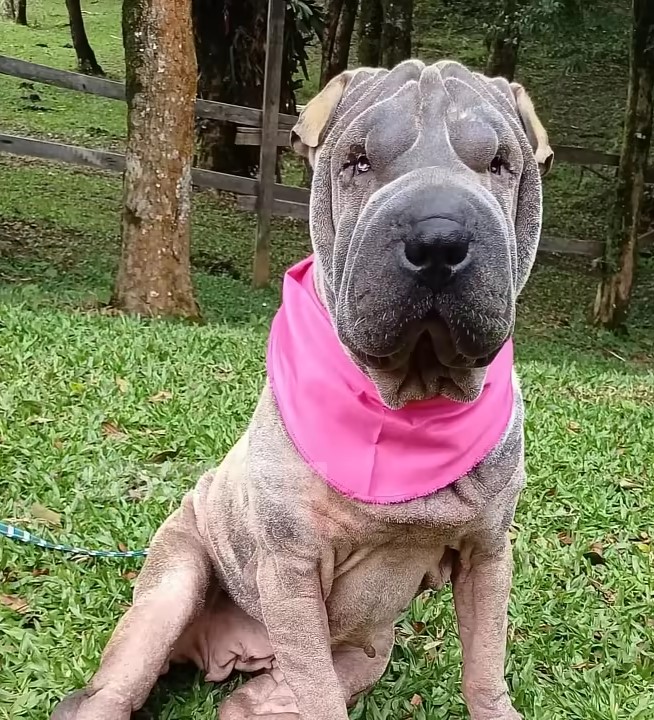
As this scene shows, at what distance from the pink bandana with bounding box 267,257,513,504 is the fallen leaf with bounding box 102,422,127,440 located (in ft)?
8.92

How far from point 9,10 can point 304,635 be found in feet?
105

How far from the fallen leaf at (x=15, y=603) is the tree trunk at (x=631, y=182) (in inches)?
397

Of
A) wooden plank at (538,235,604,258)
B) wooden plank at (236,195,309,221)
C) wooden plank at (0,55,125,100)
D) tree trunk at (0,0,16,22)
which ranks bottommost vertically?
tree trunk at (0,0,16,22)

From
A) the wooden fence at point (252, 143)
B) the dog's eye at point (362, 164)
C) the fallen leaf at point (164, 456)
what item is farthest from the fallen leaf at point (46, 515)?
the wooden fence at point (252, 143)

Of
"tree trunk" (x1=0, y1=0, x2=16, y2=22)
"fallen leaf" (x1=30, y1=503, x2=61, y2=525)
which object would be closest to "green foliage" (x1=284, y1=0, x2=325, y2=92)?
"fallen leaf" (x1=30, y1=503, x2=61, y2=525)

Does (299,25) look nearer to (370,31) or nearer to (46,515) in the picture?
(370,31)

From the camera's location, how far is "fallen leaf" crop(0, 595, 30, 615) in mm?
3634

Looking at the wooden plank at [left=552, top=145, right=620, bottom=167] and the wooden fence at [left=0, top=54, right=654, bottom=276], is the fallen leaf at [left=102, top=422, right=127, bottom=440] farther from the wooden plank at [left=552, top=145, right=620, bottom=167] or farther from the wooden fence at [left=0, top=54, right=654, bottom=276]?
the wooden plank at [left=552, top=145, right=620, bottom=167]

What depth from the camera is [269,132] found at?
11383mm

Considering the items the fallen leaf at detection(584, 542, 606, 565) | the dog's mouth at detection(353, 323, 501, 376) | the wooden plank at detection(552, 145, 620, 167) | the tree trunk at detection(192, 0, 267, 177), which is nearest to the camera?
the dog's mouth at detection(353, 323, 501, 376)

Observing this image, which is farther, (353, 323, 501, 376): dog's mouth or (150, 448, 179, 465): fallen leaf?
(150, 448, 179, 465): fallen leaf

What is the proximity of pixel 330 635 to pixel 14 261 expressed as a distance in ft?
31.3

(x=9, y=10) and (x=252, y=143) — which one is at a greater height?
(x=252, y=143)

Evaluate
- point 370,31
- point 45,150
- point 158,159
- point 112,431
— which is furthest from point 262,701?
point 370,31
